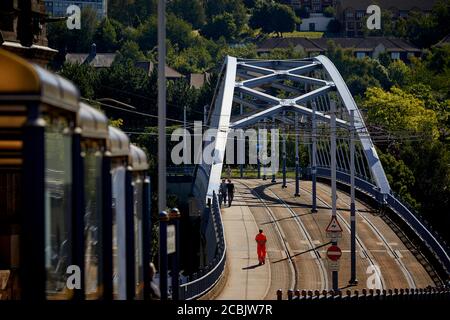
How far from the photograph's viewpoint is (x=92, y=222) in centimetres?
1413

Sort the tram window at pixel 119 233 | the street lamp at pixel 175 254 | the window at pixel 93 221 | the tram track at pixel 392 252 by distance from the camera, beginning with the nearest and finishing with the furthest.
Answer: the window at pixel 93 221 → the tram window at pixel 119 233 → the street lamp at pixel 175 254 → the tram track at pixel 392 252

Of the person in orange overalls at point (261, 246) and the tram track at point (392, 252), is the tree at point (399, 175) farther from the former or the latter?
the person in orange overalls at point (261, 246)

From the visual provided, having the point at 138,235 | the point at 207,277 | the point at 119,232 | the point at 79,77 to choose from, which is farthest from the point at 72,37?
the point at 119,232

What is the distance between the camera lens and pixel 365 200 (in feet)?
242

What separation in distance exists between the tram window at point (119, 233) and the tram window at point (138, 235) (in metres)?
0.96

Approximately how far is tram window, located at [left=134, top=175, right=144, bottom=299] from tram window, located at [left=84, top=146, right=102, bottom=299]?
7.25 feet

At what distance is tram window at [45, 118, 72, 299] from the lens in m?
12.2

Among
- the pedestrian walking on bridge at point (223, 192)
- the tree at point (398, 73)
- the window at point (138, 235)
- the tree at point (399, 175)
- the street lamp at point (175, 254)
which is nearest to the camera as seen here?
the window at point (138, 235)

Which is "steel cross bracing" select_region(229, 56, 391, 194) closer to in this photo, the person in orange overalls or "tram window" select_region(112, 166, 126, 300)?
the person in orange overalls

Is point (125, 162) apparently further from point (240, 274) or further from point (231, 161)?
point (231, 161)

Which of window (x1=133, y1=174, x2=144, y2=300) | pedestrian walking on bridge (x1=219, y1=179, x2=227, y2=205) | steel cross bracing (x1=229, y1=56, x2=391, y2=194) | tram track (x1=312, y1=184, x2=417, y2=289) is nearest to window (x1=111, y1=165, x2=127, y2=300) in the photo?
window (x1=133, y1=174, x2=144, y2=300)

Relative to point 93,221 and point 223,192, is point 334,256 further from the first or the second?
point 93,221

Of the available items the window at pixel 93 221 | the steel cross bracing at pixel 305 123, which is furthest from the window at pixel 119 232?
the steel cross bracing at pixel 305 123

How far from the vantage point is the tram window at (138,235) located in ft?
55.2
